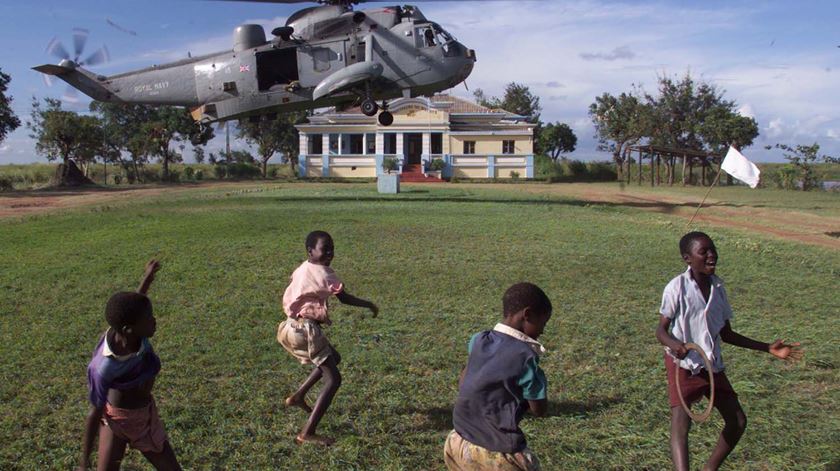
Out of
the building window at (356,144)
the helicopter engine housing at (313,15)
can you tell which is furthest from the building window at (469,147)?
the helicopter engine housing at (313,15)

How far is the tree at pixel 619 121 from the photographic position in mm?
51375

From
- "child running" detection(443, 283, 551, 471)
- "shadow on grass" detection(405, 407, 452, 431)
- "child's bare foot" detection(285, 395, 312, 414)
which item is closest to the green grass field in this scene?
"shadow on grass" detection(405, 407, 452, 431)

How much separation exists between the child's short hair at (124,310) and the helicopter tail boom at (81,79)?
19.4 meters

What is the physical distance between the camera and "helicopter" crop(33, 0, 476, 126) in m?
19.8

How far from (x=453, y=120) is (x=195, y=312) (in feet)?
131

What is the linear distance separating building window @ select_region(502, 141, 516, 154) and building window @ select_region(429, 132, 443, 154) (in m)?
4.13

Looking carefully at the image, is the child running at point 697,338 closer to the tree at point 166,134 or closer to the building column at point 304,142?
the building column at point 304,142

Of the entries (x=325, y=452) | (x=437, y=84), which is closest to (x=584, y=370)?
(x=325, y=452)

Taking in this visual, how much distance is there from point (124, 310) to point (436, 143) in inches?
1715

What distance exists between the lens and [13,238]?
47.0 feet

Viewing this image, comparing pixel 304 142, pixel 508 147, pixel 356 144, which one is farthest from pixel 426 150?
pixel 304 142

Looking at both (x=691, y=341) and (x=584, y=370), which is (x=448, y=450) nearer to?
(x=691, y=341)

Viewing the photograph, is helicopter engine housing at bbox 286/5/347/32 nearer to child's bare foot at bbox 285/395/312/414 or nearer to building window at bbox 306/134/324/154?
child's bare foot at bbox 285/395/312/414

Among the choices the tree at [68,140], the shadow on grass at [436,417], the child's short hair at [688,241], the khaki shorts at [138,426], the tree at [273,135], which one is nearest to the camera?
the khaki shorts at [138,426]
